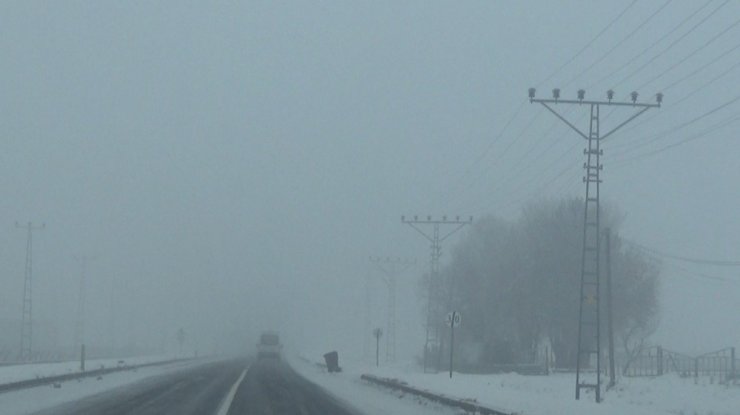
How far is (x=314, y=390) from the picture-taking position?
43.3 m

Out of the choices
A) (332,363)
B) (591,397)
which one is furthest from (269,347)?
(591,397)

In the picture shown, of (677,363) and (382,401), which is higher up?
(382,401)

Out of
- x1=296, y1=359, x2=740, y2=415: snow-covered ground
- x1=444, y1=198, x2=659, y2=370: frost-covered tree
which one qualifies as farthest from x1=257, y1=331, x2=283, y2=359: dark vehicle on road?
x1=296, y1=359, x2=740, y2=415: snow-covered ground

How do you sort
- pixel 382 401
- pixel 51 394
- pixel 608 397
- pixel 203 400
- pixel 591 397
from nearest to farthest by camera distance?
pixel 203 400, pixel 51 394, pixel 382 401, pixel 608 397, pixel 591 397

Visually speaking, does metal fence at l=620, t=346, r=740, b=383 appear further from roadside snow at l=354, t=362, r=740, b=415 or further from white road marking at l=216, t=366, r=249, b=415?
white road marking at l=216, t=366, r=249, b=415

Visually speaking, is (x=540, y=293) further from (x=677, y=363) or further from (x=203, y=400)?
(x=203, y=400)

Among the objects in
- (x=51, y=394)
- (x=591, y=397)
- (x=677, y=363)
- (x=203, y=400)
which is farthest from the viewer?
(x=677, y=363)

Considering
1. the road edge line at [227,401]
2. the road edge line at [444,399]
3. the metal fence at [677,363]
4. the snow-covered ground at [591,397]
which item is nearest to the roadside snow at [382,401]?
the snow-covered ground at [591,397]

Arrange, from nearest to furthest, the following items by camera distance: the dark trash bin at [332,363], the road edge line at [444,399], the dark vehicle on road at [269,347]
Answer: the road edge line at [444,399] < the dark trash bin at [332,363] < the dark vehicle on road at [269,347]

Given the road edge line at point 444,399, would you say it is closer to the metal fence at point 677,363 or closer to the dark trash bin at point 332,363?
the dark trash bin at point 332,363

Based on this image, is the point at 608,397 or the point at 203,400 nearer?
the point at 203,400

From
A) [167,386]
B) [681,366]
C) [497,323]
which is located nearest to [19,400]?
[167,386]

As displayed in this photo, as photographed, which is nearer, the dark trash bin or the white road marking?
the white road marking

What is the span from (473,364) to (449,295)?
29.6 feet
